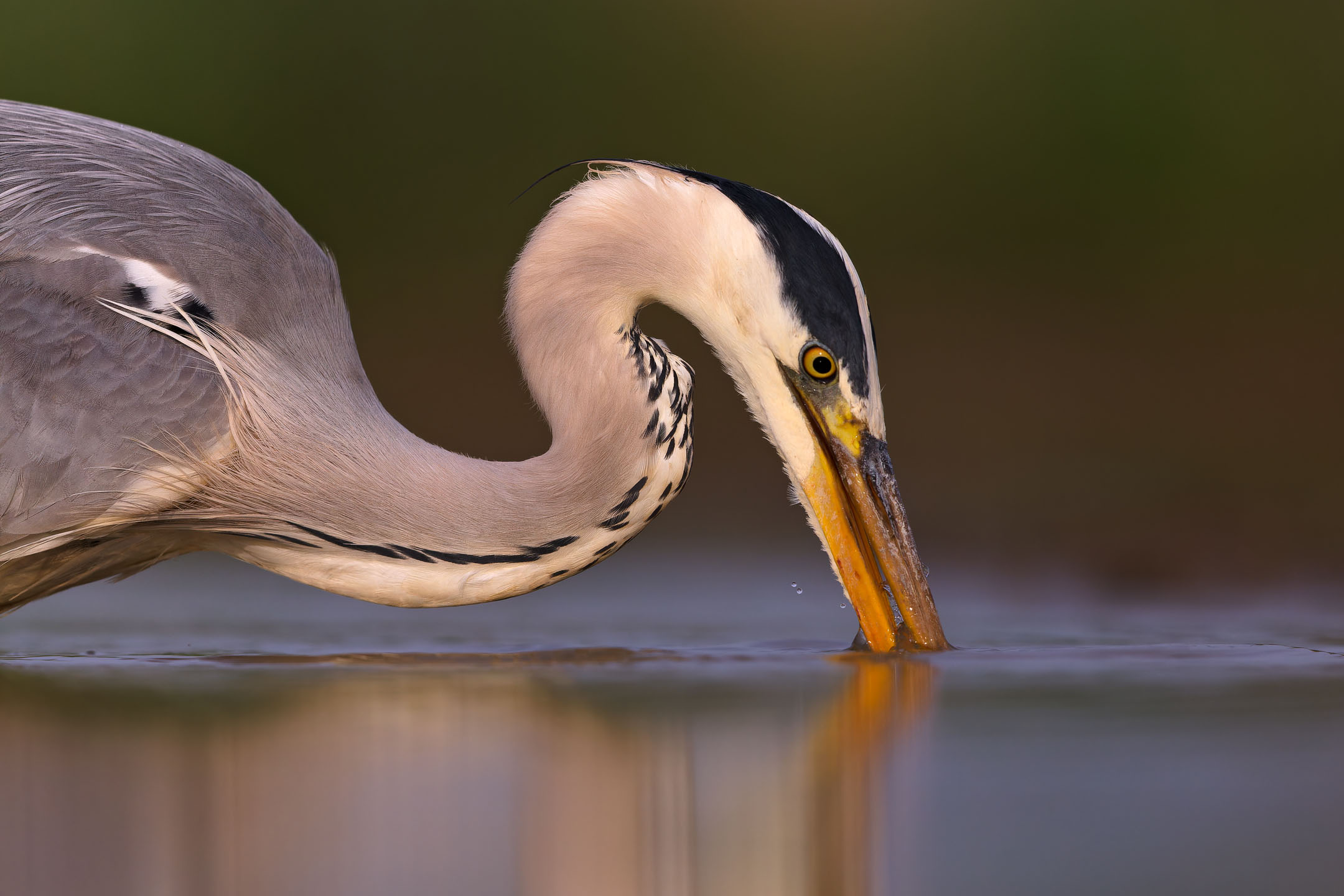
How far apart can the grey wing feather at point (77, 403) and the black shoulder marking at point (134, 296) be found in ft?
0.12

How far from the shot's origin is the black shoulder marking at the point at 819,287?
9.30 feet

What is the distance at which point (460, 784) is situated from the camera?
1.95 metres

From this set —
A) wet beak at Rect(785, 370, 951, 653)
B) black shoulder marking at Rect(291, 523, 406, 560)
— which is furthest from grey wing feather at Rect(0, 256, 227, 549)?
wet beak at Rect(785, 370, 951, 653)

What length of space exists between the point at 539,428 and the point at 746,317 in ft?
10.7

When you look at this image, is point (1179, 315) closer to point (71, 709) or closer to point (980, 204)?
point (980, 204)

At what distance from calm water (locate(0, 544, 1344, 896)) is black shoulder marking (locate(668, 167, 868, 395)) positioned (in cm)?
62

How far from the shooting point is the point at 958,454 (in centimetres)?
564

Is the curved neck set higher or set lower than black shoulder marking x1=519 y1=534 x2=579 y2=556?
higher

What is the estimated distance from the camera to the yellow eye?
113 inches

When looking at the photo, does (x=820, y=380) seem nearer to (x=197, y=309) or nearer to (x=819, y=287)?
(x=819, y=287)

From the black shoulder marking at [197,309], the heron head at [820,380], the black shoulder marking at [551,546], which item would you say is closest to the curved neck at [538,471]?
the black shoulder marking at [551,546]

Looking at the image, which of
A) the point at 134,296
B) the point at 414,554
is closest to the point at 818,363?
the point at 414,554

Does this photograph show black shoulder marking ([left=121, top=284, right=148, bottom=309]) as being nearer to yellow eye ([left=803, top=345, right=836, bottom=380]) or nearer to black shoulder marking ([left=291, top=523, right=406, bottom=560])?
black shoulder marking ([left=291, top=523, right=406, bottom=560])

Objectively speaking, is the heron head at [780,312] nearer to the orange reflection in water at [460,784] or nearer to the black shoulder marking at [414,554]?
the orange reflection in water at [460,784]
